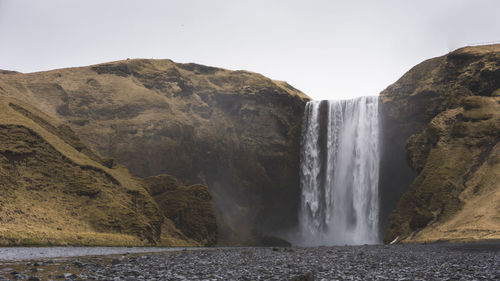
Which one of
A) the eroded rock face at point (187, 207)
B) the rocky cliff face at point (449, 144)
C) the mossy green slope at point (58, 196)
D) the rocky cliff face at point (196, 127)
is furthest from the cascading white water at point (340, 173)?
the mossy green slope at point (58, 196)

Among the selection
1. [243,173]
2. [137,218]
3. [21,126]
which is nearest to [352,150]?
[243,173]

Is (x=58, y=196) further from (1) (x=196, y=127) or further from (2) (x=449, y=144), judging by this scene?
(2) (x=449, y=144)

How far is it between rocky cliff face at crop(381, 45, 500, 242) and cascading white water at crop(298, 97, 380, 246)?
3029 mm

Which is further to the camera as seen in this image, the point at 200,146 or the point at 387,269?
the point at 200,146

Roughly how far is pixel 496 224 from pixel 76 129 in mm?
53382

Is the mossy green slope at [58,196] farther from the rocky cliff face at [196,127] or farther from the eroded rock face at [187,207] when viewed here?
the rocky cliff face at [196,127]

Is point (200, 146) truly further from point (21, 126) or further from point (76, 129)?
point (21, 126)

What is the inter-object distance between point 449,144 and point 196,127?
38220 millimetres

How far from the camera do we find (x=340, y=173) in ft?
215

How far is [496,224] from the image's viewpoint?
35531 millimetres

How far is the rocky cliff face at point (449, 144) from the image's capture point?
4050cm

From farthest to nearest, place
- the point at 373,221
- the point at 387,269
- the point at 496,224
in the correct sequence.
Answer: the point at 373,221, the point at 496,224, the point at 387,269

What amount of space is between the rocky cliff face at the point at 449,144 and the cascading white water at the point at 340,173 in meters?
3.03

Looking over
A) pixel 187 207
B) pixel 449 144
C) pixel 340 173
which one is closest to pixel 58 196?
pixel 187 207
